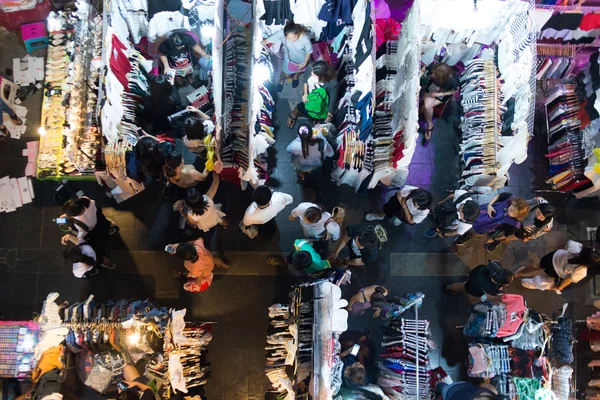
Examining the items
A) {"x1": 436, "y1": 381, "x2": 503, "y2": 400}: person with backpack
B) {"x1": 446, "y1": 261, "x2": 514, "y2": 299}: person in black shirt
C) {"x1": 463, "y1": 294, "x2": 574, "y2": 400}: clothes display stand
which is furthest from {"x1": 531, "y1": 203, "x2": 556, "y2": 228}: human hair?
{"x1": 436, "y1": 381, "x2": 503, "y2": 400}: person with backpack

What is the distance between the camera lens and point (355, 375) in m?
4.90

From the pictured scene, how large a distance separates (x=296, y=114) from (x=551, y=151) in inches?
164

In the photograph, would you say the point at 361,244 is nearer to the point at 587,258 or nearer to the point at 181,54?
the point at 587,258

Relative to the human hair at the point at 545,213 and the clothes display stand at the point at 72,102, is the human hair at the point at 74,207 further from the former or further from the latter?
the human hair at the point at 545,213

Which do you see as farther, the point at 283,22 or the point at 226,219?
the point at 226,219

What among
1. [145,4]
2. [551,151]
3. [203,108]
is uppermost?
[145,4]

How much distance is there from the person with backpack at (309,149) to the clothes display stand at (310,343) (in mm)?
1789

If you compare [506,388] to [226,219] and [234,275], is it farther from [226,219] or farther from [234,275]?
[226,219]

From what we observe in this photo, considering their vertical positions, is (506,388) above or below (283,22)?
below

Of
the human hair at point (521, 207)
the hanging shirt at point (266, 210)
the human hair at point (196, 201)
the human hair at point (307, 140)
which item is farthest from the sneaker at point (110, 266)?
the human hair at point (521, 207)

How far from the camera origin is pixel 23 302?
627 cm

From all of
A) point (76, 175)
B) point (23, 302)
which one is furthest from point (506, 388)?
point (23, 302)

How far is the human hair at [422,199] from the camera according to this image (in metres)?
5.18

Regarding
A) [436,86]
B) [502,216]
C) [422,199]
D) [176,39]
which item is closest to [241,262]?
[422,199]
